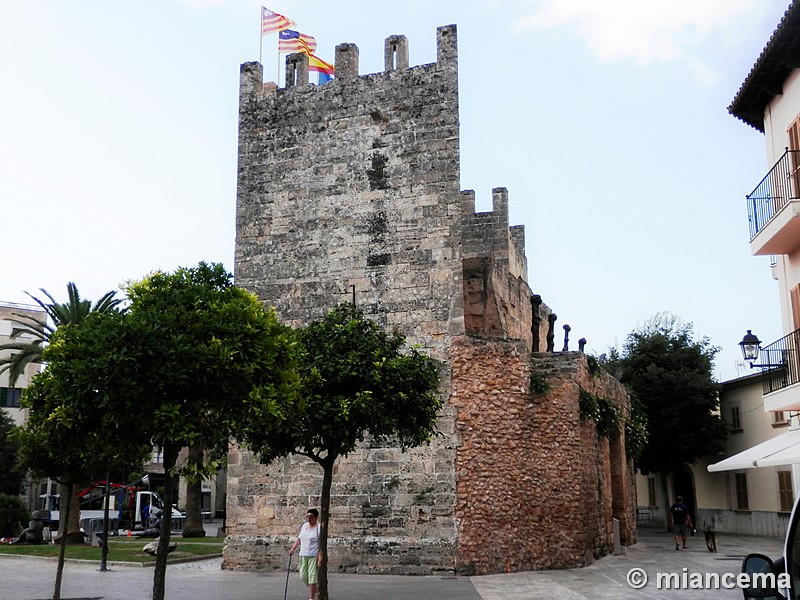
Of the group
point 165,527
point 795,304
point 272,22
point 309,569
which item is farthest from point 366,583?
point 272,22

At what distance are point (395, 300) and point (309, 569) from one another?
657 centimetres

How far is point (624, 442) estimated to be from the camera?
77.7 feet

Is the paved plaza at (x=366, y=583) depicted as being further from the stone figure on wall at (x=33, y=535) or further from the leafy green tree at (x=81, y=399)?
the stone figure on wall at (x=33, y=535)

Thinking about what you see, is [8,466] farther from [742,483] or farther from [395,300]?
[742,483]

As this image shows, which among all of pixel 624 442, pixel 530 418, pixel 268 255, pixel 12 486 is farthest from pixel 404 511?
pixel 12 486

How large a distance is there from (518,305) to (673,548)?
834cm

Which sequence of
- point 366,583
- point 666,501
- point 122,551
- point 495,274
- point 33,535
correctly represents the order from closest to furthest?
point 366,583 < point 495,274 < point 122,551 < point 33,535 < point 666,501

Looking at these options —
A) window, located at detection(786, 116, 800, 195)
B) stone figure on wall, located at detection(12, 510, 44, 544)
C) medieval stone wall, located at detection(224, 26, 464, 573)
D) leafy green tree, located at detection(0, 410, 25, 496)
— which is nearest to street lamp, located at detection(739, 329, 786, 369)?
window, located at detection(786, 116, 800, 195)

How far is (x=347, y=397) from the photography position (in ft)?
39.4

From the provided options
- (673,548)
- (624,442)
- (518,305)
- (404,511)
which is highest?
(518,305)

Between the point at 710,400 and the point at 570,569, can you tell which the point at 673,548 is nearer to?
the point at 570,569

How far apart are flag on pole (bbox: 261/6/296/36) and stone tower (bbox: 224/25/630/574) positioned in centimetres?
144

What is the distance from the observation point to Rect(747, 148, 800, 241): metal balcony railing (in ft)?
46.4

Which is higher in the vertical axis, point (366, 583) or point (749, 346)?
point (749, 346)
